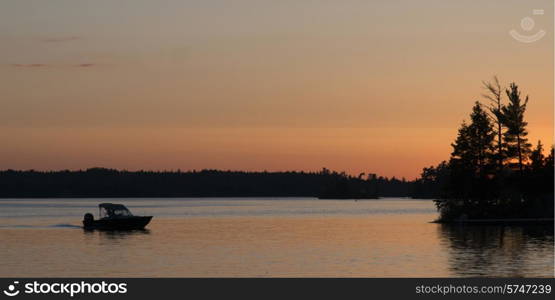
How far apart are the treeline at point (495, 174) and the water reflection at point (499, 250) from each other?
6534 mm

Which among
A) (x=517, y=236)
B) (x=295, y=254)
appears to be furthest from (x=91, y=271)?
(x=517, y=236)

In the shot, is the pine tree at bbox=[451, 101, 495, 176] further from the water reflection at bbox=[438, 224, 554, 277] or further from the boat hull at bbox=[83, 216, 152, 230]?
the boat hull at bbox=[83, 216, 152, 230]

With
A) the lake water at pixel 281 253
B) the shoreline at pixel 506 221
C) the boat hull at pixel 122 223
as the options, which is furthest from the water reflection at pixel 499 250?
the boat hull at pixel 122 223

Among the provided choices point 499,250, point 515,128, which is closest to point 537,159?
point 515,128

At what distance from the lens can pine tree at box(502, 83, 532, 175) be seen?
4776 inches

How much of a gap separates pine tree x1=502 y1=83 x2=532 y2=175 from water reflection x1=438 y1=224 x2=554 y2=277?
12.2m

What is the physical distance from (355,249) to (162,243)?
60.4 ft

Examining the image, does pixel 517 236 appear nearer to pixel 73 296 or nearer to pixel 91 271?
pixel 91 271

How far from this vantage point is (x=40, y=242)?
291ft

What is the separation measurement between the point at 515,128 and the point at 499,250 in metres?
48.8

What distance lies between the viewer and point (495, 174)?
398 ft

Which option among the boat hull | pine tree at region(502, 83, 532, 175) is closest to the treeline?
pine tree at region(502, 83, 532, 175)

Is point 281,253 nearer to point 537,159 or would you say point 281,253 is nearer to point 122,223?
point 122,223

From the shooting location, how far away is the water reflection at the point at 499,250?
5900 cm
